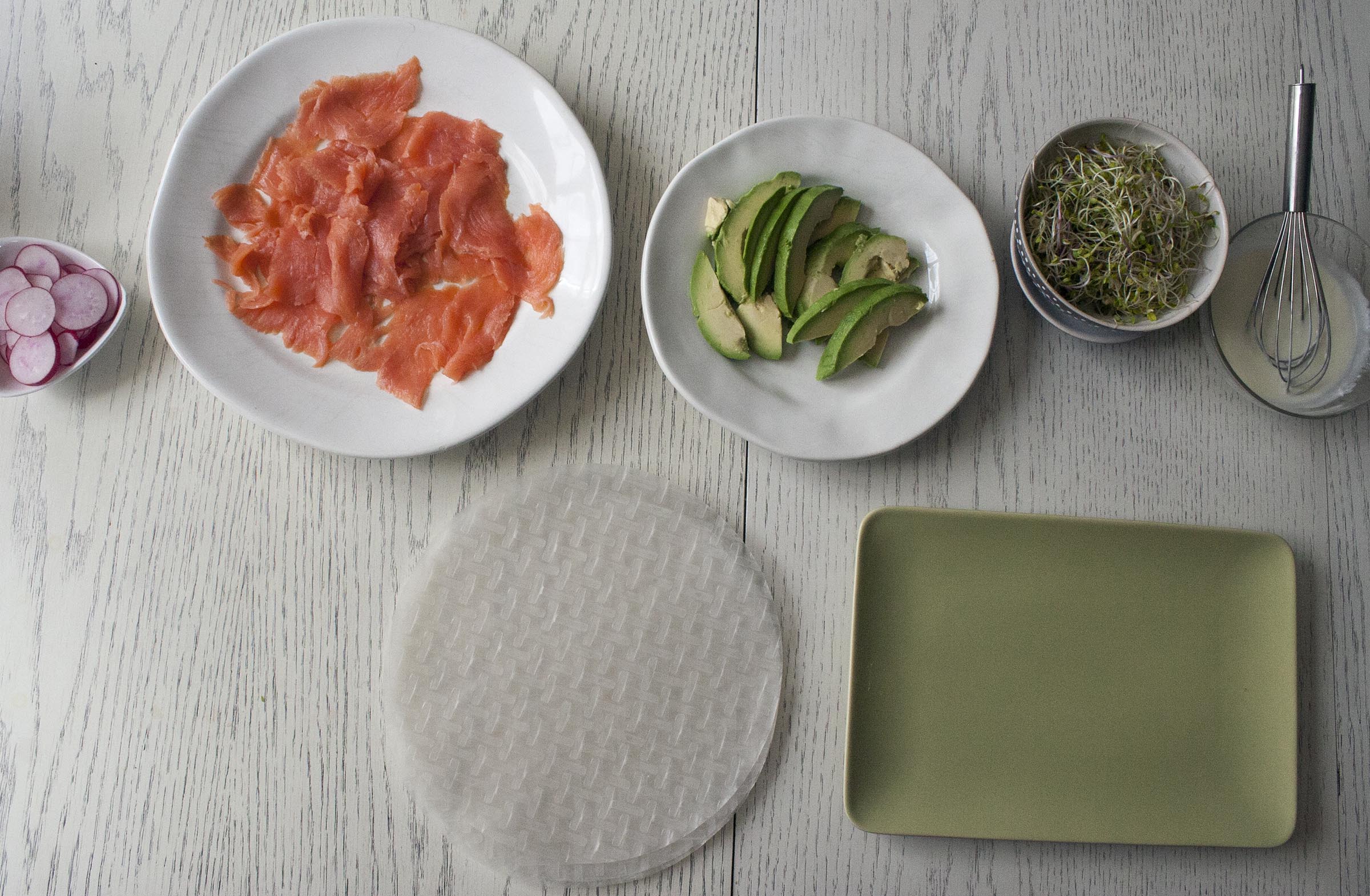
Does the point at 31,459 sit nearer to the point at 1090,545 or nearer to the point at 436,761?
the point at 436,761

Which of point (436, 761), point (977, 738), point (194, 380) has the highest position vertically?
point (194, 380)

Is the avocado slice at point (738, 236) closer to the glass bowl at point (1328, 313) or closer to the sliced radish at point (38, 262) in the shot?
the glass bowl at point (1328, 313)

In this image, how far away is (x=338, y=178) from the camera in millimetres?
1096

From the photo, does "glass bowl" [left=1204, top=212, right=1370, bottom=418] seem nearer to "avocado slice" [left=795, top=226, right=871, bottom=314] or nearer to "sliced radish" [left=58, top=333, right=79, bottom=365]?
"avocado slice" [left=795, top=226, right=871, bottom=314]

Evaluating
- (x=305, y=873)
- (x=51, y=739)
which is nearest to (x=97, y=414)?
(x=51, y=739)

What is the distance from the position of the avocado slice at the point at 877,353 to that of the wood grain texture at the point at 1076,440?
5.3 inches

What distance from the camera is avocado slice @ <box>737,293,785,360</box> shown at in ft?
3.45

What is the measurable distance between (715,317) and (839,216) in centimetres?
22

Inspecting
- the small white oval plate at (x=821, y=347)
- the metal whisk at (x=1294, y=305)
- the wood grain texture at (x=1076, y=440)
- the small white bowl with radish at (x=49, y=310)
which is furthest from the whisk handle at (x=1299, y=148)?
the small white bowl with radish at (x=49, y=310)

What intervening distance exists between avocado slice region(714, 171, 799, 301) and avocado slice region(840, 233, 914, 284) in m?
0.13

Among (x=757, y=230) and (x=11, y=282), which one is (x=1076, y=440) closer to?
(x=757, y=230)

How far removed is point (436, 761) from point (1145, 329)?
1.03 m

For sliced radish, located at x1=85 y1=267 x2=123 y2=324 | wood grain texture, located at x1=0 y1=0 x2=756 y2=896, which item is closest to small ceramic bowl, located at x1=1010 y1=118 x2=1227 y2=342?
wood grain texture, located at x1=0 y1=0 x2=756 y2=896

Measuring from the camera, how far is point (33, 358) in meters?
1.02
